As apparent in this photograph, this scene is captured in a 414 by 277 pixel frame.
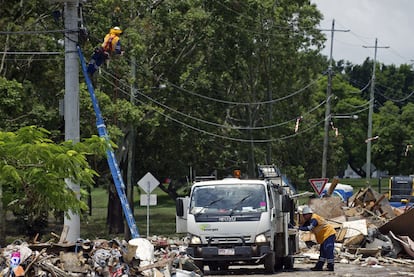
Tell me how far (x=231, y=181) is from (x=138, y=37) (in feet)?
59.7

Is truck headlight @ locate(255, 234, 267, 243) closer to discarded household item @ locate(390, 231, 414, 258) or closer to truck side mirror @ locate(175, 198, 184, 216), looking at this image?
truck side mirror @ locate(175, 198, 184, 216)

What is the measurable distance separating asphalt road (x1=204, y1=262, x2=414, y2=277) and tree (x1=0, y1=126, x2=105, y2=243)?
6.00m

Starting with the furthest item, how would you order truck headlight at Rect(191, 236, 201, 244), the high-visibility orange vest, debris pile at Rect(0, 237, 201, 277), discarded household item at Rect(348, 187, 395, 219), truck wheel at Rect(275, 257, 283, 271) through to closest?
discarded household item at Rect(348, 187, 395, 219) → truck wheel at Rect(275, 257, 283, 271) → the high-visibility orange vest → truck headlight at Rect(191, 236, 201, 244) → debris pile at Rect(0, 237, 201, 277)

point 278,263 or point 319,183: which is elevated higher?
point 319,183

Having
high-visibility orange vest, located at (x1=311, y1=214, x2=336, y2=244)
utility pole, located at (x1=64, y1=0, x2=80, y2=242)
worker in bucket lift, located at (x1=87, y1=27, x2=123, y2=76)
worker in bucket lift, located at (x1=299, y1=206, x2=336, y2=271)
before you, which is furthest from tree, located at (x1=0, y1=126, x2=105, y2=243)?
worker in bucket lift, located at (x1=87, y1=27, x2=123, y2=76)

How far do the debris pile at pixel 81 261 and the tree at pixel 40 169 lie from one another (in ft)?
2.69

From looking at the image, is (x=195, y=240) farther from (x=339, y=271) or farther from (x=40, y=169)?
(x=40, y=169)

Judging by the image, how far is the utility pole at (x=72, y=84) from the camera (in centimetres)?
2156

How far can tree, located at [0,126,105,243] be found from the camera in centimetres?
1479

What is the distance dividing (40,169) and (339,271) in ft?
31.2

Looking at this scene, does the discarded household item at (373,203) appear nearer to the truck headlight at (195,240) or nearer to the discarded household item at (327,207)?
the discarded household item at (327,207)

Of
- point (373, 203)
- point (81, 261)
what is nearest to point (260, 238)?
point (81, 261)

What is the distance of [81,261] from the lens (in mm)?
16156

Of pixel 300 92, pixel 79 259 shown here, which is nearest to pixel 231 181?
pixel 79 259
